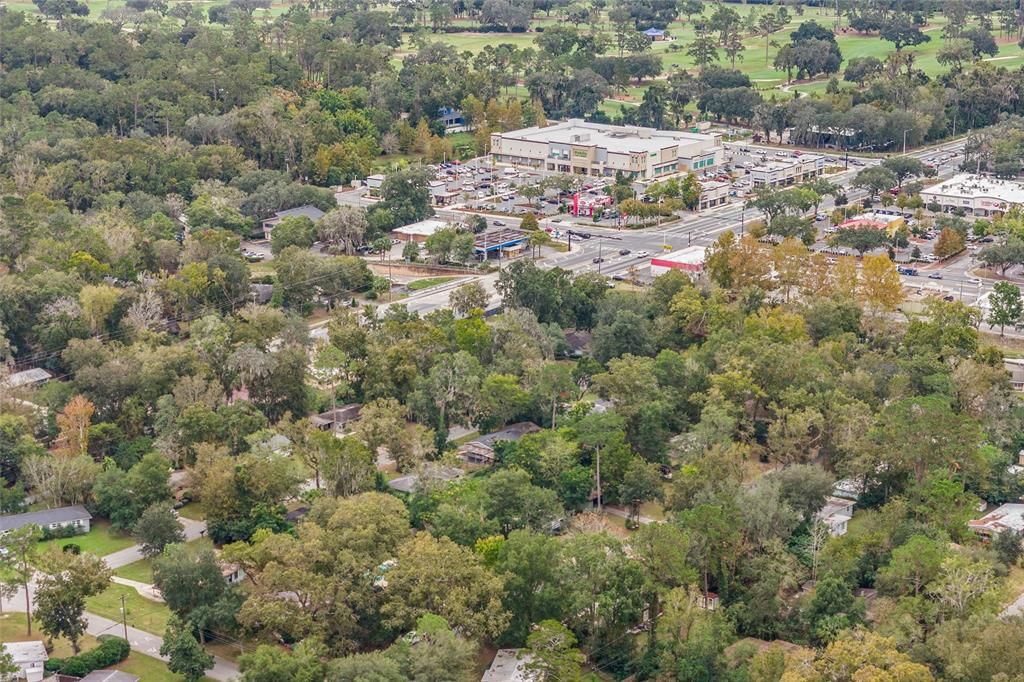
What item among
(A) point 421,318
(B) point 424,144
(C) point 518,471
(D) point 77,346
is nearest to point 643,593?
(C) point 518,471

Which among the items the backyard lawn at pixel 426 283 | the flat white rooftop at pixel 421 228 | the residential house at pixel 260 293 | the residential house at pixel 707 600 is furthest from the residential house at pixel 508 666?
the flat white rooftop at pixel 421 228

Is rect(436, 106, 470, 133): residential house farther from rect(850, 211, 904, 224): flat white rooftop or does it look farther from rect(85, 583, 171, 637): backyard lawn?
rect(85, 583, 171, 637): backyard lawn

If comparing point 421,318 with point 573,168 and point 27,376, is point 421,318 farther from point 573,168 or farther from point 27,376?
point 573,168

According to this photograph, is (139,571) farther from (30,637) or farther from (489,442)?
(489,442)

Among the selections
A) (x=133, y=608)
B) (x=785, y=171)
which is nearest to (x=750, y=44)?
(x=785, y=171)

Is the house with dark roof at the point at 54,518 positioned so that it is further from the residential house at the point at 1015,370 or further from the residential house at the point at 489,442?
the residential house at the point at 1015,370

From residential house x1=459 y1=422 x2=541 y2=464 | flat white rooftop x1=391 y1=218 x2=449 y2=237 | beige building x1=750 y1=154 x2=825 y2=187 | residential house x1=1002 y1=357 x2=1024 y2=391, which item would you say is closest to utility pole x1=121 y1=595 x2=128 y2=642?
residential house x1=459 y1=422 x2=541 y2=464

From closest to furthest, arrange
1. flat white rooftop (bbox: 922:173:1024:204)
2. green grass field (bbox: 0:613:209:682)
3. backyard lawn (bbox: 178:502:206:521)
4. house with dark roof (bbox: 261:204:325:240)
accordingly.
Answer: green grass field (bbox: 0:613:209:682), backyard lawn (bbox: 178:502:206:521), house with dark roof (bbox: 261:204:325:240), flat white rooftop (bbox: 922:173:1024:204)
